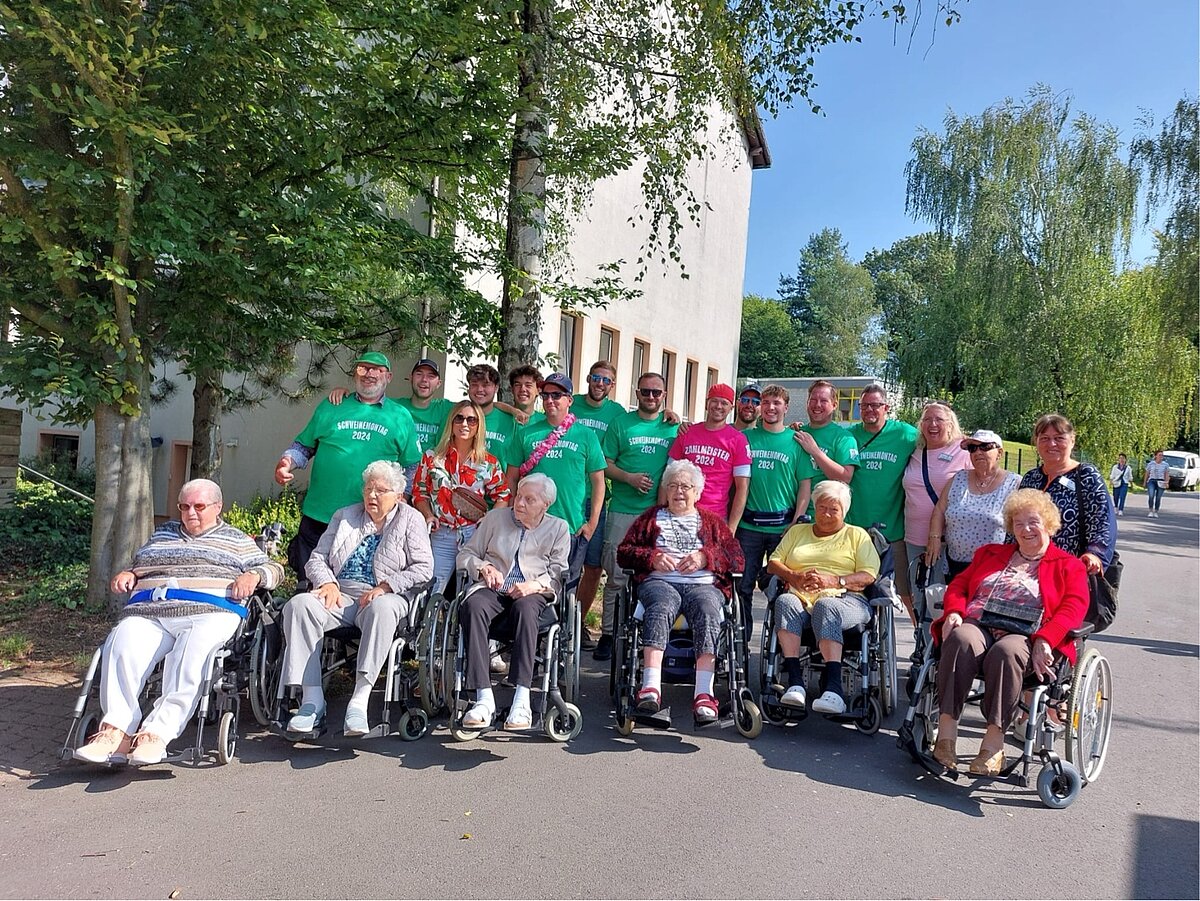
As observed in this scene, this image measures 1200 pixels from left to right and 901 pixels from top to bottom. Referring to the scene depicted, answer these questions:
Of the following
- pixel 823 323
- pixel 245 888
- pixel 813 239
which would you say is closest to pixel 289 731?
pixel 245 888

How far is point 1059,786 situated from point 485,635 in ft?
9.14

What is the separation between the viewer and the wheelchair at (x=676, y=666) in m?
→ 4.68

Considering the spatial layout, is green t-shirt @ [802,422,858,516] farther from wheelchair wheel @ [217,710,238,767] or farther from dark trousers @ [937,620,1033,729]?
wheelchair wheel @ [217,710,238,767]

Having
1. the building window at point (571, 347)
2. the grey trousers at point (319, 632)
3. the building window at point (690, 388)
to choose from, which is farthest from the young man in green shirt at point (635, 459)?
the building window at point (690, 388)

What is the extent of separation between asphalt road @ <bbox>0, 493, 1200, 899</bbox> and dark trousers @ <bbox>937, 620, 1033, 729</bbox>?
1.33 ft

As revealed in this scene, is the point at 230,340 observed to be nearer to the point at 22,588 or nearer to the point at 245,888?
the point at 22,588

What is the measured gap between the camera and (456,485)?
538 centimetres

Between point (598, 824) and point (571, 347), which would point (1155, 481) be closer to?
point (571, 347)

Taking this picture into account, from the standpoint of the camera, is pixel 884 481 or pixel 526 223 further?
pixel 526 223

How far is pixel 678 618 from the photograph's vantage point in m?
4.90

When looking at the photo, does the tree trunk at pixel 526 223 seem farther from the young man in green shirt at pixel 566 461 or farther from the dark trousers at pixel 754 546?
the dark trousers at pixel 754 546

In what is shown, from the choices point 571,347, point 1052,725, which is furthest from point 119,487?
point 571,347

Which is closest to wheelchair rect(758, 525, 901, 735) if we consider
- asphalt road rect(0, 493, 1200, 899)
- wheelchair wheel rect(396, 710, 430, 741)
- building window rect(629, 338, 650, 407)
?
asphalt road rect(0, 493, 1200, 899)

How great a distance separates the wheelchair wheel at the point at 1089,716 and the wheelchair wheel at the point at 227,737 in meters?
3.90
